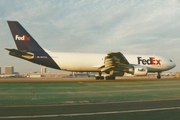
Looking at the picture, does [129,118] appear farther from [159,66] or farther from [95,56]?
[159,66]

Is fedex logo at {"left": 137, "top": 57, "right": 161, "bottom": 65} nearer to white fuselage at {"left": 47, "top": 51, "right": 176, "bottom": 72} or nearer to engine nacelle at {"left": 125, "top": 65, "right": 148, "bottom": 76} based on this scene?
white fuselage at {"left": 47, "top": 51, "right": 176, "bottom": 72}

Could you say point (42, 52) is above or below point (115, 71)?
above

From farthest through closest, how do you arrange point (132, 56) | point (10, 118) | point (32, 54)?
point (132, 56) → point (32, 54) → point (10, 118)

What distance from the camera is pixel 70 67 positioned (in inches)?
960

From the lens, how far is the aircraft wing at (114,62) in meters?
22.6

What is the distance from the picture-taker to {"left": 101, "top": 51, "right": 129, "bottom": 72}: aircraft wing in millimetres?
22611

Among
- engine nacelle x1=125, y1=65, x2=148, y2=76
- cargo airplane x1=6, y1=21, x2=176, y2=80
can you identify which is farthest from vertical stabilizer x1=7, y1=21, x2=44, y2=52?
engine nacelle x1=125, y1=65, x2=148, y2=76

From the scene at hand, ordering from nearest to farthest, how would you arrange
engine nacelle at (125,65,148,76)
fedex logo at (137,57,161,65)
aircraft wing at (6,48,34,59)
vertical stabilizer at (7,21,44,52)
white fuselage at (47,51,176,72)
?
1. aircraft wing at (6,48,34,59)
2. vertical stabilizer at (7,21,44,52)
3. engine nacelle at (125,65,148,76)
4. white fuselage at (47,51,176,72)
5. fedex logo at (137,57,161,65)

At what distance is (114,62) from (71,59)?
6.27 meters

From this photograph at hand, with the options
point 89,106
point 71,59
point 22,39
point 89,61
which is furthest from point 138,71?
point 89,106

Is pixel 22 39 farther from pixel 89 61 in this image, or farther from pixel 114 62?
pixel 114 62

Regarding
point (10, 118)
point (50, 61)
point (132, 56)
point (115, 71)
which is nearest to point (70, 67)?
point (50, 61)

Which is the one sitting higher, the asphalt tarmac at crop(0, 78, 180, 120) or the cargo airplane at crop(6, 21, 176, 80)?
the cargo airplane at crop(6, 21, 176, 80)

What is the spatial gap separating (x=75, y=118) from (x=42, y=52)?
19.9m
